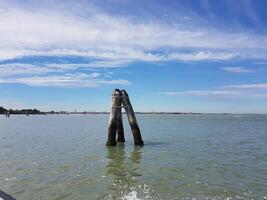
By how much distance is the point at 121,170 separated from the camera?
15.7 meters

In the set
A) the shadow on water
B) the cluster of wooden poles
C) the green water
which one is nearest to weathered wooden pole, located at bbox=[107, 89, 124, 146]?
the cluster of wooden poles

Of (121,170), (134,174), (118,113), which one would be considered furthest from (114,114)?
(134,174)

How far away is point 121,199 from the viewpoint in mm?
10797

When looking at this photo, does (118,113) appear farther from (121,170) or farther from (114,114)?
(121,170)

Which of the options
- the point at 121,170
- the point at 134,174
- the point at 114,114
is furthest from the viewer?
the point at 114,114

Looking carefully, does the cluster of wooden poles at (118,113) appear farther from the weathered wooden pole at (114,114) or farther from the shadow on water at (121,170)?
the shadow on water at (121,170)

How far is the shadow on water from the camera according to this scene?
38.8ft

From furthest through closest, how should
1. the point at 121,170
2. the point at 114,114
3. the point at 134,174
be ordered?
the point at 114,114 < the point at 121,170 < the point at 134,174

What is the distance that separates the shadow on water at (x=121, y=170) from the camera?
11.8 meters

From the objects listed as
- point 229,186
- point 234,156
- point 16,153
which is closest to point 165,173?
point 229,186

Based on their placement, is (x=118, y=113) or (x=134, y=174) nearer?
(x=134, y=174)

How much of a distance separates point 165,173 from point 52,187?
4530 mm

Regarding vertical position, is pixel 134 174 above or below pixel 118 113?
below

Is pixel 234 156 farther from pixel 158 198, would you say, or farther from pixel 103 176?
pixel 158 198
